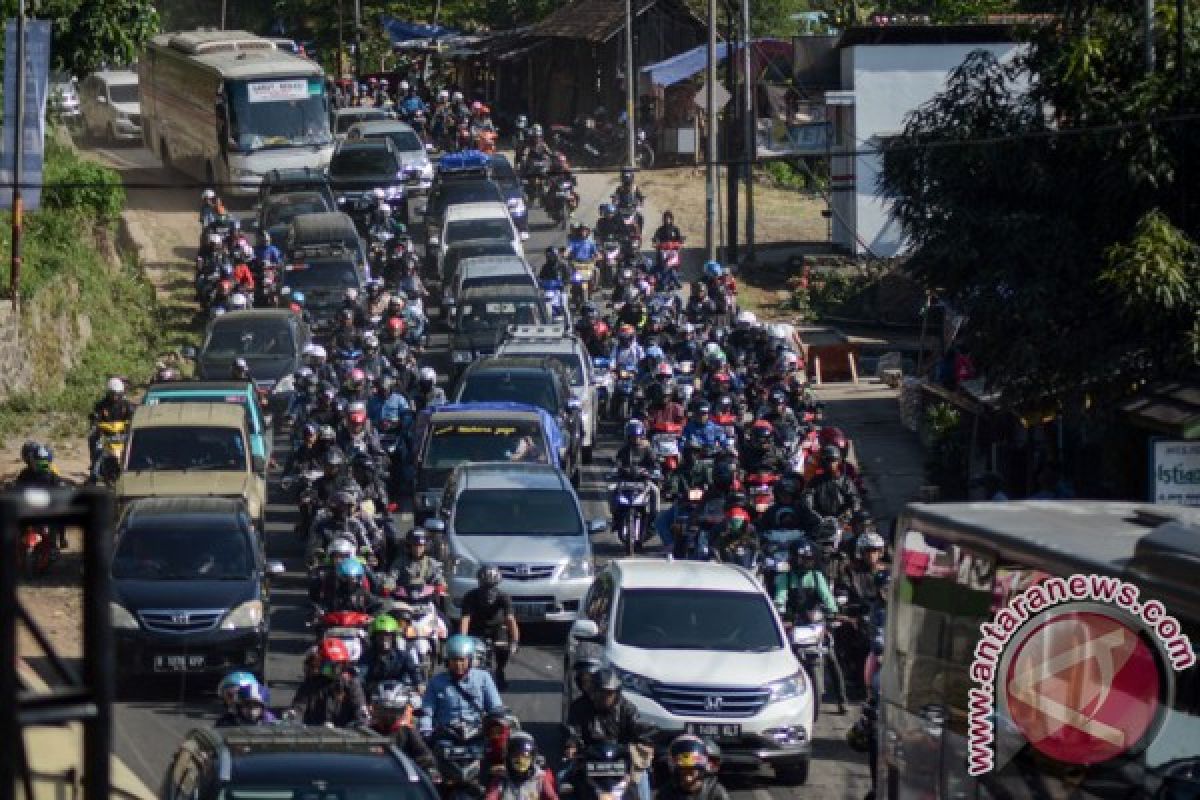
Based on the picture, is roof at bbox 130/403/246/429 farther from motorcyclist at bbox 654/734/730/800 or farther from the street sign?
the street sign

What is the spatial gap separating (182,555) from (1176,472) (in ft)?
28.7

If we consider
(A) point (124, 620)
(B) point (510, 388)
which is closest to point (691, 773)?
(A) point (124, 620)

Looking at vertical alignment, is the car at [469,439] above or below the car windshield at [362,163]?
below

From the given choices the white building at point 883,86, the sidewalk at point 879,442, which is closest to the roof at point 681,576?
the sidewalk at point 879,442

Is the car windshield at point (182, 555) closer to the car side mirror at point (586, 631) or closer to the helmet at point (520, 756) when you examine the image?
the car side mirror at point (586, 631)

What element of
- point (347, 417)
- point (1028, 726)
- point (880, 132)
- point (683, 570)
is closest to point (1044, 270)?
point (683, 570)

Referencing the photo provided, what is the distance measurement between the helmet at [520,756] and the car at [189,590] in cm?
652

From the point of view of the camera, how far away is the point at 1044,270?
23031mm

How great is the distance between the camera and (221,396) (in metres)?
26.6

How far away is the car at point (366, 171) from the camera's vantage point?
48453 mm

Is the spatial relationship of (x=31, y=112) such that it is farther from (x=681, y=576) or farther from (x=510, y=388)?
(x=681, y=576)

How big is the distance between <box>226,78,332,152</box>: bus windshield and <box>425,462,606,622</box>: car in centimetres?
2781

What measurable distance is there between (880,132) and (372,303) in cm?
1497

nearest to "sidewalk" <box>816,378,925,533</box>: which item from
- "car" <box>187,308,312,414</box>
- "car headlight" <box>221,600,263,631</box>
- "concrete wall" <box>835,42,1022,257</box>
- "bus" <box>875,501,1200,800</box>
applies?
"car" <box>187,308,312,414</box>
